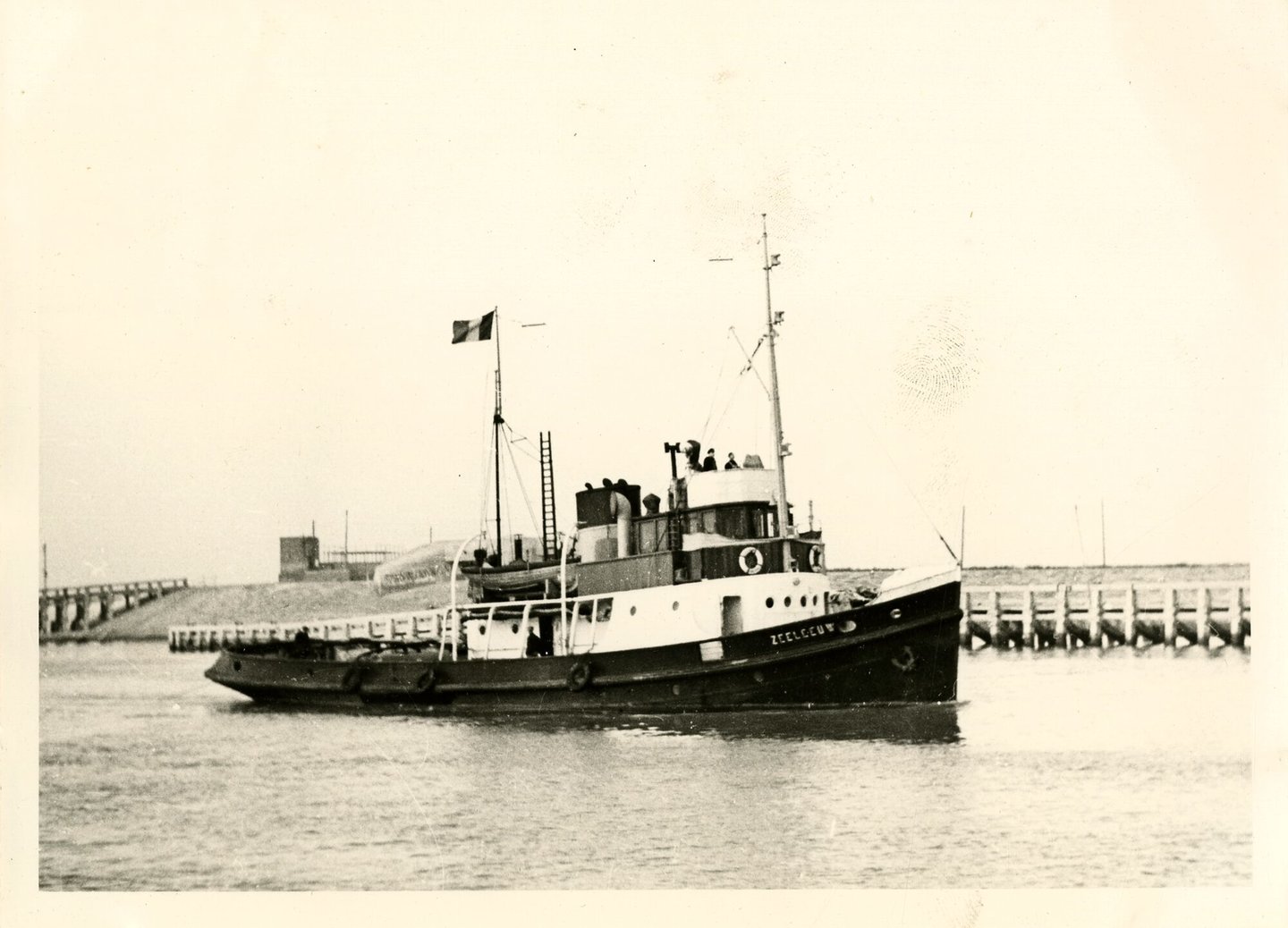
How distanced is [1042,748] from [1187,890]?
12.6 feet

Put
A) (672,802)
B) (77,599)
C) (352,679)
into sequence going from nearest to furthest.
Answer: (672,802) → (77,599) → (352,679)

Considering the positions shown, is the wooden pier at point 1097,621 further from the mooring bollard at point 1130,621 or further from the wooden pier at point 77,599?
the wooden pier at point 77,599

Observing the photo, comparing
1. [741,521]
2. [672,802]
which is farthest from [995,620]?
[672,802]

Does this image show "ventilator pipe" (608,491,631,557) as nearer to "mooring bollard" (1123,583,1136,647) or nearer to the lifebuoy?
the lifebuoy

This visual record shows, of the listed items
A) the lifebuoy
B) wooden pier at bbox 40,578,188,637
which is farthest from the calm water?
the lifebuoy

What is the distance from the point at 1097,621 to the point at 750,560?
47.2ft

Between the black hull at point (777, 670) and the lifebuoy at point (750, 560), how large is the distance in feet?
3.58

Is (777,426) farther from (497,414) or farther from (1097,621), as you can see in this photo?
(1097,621)

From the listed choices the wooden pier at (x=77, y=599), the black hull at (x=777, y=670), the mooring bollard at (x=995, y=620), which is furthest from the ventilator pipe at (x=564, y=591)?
the mooring bollard at (x=995, y=620)

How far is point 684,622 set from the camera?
2077cm

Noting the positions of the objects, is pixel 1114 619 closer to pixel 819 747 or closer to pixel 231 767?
pixel 819 747

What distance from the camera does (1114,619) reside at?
3284 cm

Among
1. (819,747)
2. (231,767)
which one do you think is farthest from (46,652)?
(819,747)

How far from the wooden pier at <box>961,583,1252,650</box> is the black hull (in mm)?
10795
